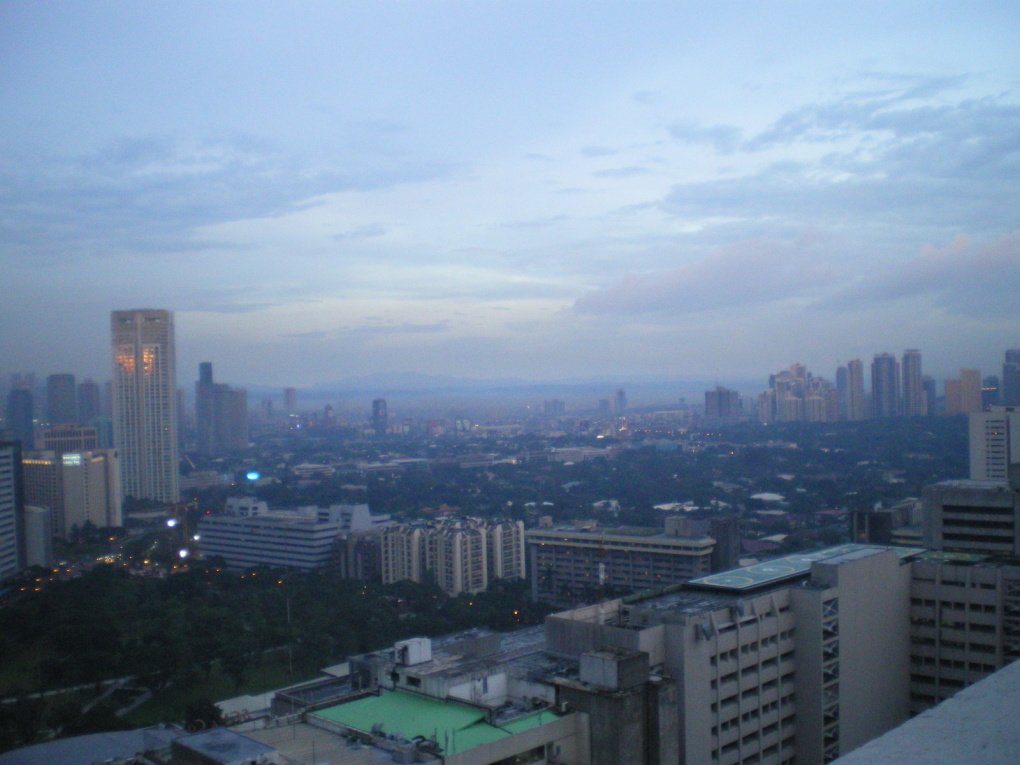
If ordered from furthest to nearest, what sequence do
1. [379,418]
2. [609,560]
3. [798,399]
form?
[379,418] < [798,399] < [609,560]

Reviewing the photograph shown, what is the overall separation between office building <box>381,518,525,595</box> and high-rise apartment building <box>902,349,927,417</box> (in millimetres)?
22296

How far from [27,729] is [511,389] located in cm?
8536

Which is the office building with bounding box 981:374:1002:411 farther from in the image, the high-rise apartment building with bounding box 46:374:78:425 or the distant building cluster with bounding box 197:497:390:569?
the high-rise apartment building with bounding box 46:374:78:425

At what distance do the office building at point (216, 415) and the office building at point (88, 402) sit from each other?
1121 cm

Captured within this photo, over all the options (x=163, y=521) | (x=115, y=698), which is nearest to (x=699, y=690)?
(x=115, y=698)

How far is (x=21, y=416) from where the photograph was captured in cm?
1744

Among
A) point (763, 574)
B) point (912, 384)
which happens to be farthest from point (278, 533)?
point (912, 384)

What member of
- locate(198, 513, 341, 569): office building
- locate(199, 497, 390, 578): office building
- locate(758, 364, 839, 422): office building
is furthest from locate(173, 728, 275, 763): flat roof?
locate(758, 364, 839, 422): office building

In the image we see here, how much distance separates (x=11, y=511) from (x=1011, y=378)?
19.1m

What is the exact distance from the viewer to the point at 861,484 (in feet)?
62.3

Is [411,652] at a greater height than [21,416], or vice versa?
[21,416]

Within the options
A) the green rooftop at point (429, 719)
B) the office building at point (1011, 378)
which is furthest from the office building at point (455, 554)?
the office building at point (1011, 378)

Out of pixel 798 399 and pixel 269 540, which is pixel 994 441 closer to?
pixel 269 540

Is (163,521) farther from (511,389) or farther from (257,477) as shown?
(511,389)
